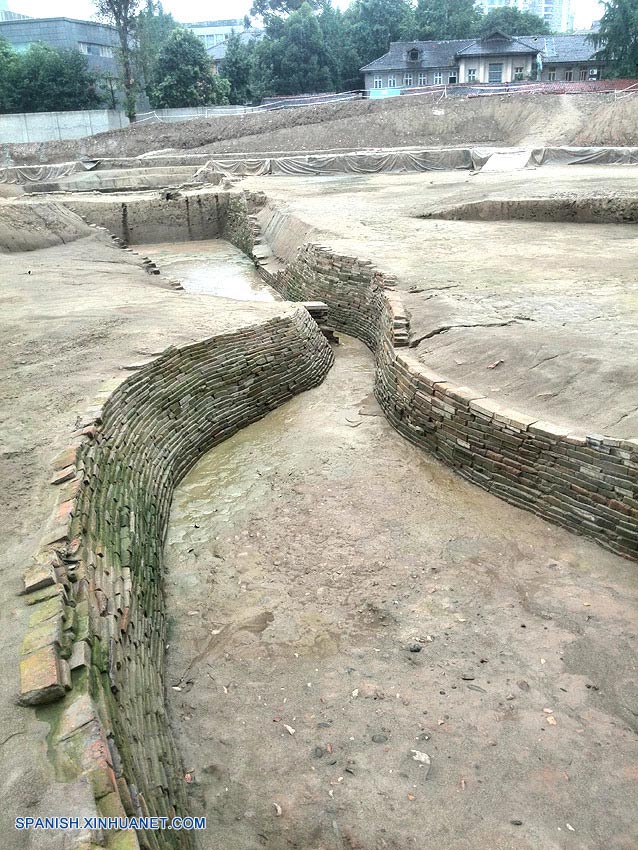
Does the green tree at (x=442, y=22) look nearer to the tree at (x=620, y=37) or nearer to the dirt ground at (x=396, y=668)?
the tree at (x=620, y=37)

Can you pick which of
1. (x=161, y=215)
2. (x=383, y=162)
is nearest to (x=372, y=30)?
(x=383, y=162)

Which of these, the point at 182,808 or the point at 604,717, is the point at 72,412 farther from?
the point at 604,717

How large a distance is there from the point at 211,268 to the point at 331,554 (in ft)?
36.8

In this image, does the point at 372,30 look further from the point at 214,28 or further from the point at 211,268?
the point at 214,28

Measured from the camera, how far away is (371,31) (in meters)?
38.5

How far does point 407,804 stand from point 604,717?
121 centimetres

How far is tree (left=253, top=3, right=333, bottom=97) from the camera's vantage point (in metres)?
34.7

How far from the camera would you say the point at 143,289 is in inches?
383

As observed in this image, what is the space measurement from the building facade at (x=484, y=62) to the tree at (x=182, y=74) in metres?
9.35

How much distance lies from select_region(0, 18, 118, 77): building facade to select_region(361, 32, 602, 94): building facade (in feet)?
54.4

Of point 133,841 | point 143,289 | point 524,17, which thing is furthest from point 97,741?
→ point 524,17

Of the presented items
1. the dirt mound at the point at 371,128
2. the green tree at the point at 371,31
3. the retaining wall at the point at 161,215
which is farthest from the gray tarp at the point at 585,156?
the green tree at the point at 371,31

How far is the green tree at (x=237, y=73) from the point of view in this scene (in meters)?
34.4

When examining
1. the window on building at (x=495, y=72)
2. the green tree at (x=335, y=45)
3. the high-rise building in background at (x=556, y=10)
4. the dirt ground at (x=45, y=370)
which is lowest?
the dirt ground at (x=45, y=370)
